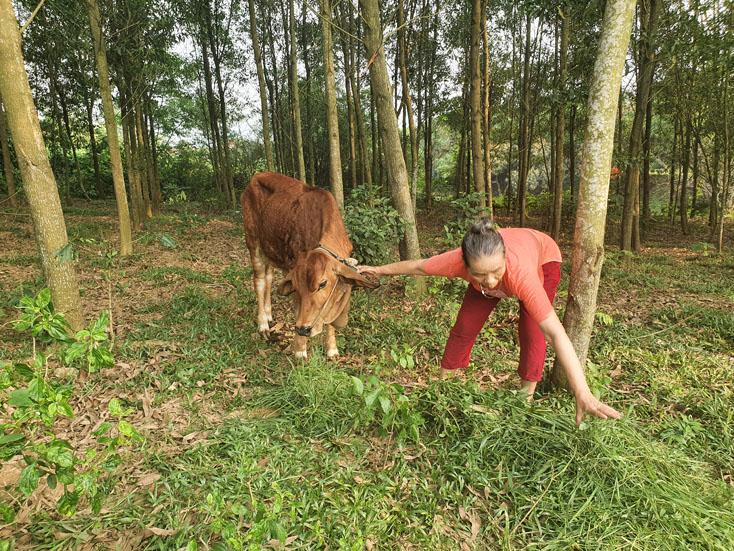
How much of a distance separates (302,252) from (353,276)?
2.28ft

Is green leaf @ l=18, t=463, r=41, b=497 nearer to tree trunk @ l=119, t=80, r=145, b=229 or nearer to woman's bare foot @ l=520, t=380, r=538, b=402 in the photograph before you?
woman's bare foot @ l=520, t=380, r=538, b=402

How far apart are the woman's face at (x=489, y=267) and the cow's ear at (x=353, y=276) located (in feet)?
4.93

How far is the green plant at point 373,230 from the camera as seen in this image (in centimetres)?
596

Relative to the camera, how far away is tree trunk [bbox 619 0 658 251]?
8289mm

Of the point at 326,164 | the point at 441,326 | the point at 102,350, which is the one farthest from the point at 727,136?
the point at 326,164

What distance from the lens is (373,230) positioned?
5.89 meters

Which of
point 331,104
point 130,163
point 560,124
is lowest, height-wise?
point 130,163

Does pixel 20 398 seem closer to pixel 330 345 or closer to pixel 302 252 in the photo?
pixel 302 252

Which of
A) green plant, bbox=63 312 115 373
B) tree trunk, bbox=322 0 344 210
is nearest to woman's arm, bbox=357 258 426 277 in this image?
green plant, bbox=63 312 115 373

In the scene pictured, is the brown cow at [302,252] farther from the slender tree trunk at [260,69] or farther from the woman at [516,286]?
the slender tree trunk at [260,69]

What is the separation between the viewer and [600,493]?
237cm

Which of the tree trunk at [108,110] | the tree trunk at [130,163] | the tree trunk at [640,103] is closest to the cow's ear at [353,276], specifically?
the tree trunk at [108,110]

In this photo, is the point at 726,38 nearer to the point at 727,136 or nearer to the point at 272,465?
the point at 727,136

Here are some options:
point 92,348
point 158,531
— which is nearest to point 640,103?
point 92,348
